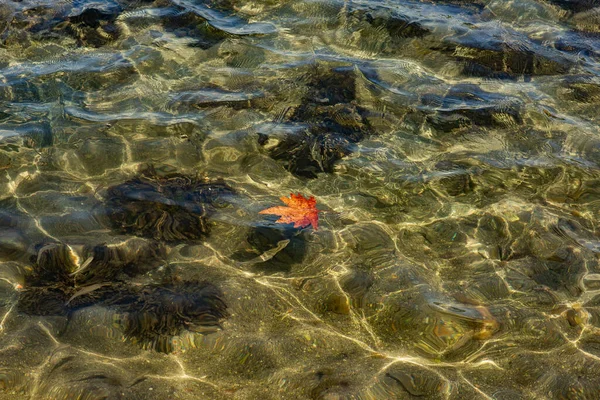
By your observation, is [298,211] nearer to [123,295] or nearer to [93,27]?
[123,295]

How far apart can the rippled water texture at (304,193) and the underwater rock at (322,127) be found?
0.03 m

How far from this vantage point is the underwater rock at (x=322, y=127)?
5496mm

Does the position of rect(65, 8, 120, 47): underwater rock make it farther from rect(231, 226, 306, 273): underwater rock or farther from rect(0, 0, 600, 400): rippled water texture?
rect(231, 226, 306, 273): underwater rock

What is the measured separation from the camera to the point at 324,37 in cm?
764

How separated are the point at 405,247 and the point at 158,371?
2.20 metres

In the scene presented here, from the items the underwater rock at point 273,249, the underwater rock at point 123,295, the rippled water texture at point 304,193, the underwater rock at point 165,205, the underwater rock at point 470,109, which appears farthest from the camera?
the underwater rock at point 470,109

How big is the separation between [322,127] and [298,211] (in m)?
1.32

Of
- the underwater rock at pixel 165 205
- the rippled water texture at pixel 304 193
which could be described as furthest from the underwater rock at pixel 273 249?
the underwater rock at pixel 165 205

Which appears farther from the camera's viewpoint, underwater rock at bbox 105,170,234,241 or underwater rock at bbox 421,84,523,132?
underwater rock at bbox 421,84,523,132

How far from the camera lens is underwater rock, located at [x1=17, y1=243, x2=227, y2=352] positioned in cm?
384

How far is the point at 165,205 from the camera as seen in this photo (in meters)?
4.88

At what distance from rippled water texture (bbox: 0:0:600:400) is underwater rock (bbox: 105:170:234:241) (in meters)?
0.02

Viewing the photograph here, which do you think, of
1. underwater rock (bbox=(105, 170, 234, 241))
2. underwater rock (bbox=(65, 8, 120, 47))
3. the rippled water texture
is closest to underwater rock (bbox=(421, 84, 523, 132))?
the rippled water texture

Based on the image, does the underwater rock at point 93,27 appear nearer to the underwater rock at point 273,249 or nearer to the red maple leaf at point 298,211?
the red maple leaf at point 298,211
